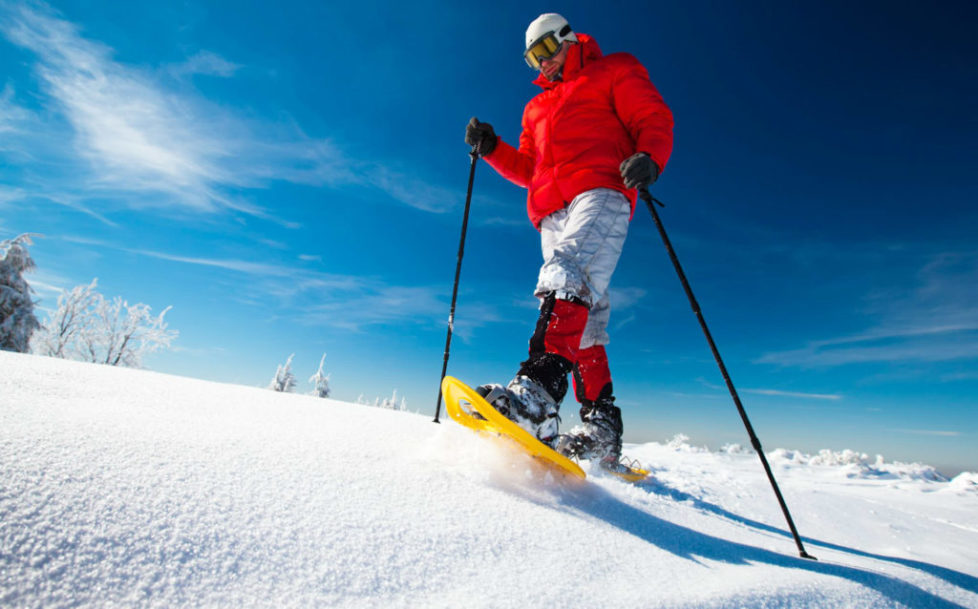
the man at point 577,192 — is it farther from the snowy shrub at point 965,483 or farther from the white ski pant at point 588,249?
the snowy shrub at point 965,483

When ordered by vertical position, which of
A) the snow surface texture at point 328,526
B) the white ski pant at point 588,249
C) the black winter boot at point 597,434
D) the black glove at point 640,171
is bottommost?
the snow surface texture at point 328,526

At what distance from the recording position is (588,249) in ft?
6.77

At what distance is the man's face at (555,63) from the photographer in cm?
276

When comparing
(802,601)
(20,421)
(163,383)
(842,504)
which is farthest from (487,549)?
(842,504)

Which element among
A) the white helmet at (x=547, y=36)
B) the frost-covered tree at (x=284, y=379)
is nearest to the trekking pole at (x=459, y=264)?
the white helmet at (x=547, y=36)

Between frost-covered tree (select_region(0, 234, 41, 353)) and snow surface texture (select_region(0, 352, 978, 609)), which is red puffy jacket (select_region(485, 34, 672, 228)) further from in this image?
frost-covered tree (select_region(0, 234, 41, 353))

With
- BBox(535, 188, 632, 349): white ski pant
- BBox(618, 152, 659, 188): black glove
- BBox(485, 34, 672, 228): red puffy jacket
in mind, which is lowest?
BBox(535, 188, 632, 349): white ski pant

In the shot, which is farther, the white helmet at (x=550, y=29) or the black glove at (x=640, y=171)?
the white helmet at (x=550, y=29)

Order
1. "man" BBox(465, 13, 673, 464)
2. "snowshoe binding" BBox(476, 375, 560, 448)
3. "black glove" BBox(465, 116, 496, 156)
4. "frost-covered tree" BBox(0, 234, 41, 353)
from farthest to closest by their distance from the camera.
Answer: "frost-covered tree" BBox(0, 234, 41, 353) < "black glove" BBox(465, 116, 496, 156) < "man" BBox(465, 13, 673, 464) < "snowshoe binding" BBox(476, 375, 560, 448)

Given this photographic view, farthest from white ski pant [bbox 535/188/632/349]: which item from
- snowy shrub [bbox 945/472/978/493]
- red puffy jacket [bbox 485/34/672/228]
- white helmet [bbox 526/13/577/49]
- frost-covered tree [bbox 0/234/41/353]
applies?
frost-covered tree [bbox 0/234/41/353]

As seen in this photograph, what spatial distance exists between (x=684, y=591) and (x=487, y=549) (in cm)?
48

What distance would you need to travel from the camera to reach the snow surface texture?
61 centimetres

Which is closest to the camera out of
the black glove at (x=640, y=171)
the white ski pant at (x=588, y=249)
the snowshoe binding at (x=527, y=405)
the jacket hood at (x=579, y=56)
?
the snowshoe binding at (x=527, y=405)

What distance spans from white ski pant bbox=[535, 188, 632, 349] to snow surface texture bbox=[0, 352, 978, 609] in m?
0.82
